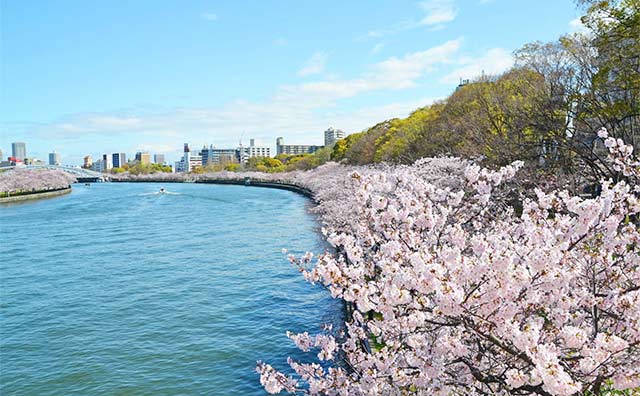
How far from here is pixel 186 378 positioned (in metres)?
11.0

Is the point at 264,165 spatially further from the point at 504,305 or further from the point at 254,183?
the point at 504,305

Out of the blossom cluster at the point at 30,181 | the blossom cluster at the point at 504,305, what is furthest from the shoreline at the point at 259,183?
the blossom cluster at the point at 504,305

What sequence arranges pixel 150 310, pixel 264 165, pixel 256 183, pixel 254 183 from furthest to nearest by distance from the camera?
pixel 264 165
pixel 254 183
pixel 256 183
pixel 150 310

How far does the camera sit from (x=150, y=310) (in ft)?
50.6

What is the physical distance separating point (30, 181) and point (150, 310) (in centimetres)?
6138

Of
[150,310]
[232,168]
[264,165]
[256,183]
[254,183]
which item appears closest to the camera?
[150,310]

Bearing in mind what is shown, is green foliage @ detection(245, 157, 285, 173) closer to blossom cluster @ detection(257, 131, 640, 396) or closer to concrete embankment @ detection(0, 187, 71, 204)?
concrete embankment @ detection(0, 187, 71, 204)

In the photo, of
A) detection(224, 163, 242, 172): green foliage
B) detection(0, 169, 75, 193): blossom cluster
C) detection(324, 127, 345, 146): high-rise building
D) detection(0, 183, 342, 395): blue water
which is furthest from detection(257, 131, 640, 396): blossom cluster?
detection(324, 127, 345, 146): high-rise building

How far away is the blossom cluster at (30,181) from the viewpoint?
204 ft

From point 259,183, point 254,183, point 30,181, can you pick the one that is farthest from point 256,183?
point 30,181

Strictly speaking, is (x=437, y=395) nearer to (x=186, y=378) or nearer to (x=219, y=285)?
(x=186, y=378)

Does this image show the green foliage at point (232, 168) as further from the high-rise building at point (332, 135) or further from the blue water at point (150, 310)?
the blue water at point (150, 310)

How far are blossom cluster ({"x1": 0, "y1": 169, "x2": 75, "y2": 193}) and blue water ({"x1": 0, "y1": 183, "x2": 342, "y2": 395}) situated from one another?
3701cm

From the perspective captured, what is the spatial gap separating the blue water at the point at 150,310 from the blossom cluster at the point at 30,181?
3701 centimetres
